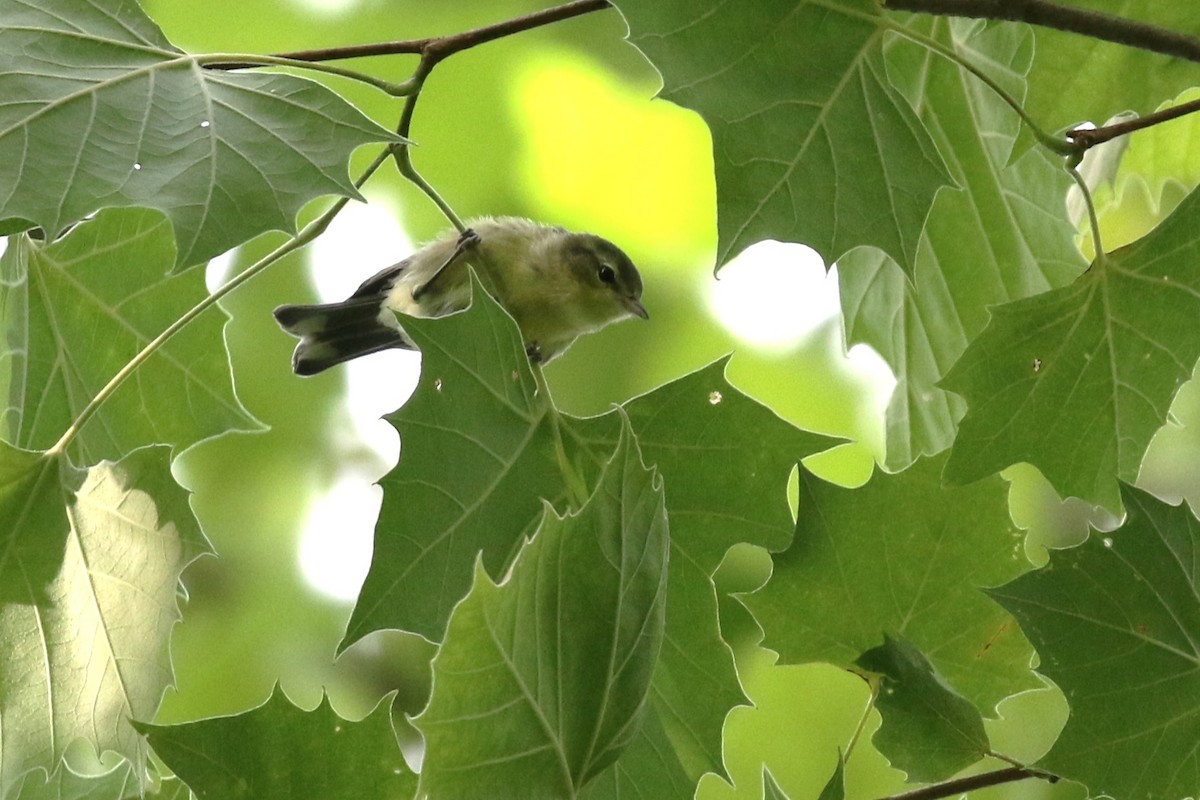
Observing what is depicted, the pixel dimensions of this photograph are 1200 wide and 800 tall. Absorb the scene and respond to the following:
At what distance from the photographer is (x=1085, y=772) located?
166 centimetres

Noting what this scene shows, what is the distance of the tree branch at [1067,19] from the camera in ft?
5.47

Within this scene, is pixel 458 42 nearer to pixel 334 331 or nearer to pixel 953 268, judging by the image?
pixel 953 268

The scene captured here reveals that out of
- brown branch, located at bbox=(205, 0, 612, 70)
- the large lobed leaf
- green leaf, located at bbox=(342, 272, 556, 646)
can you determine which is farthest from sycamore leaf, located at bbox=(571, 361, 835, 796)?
brown branch, located at bbox=(205, 0, 612, 70)

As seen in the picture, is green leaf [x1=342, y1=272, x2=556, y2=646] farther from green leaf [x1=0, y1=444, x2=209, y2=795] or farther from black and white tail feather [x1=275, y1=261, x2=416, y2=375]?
black and white tail feather [x1=275, y1=261, x2=416, y2=375]

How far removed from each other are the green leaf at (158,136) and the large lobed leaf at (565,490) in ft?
0.81

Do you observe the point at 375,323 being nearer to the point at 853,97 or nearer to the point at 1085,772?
the point at 853,97

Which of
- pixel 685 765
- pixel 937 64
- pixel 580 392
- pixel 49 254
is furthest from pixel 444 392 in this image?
pixel 580 392

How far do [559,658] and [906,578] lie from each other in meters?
0.78

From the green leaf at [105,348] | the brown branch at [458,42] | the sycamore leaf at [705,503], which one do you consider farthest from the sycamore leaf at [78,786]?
the brown branch at [458,42]

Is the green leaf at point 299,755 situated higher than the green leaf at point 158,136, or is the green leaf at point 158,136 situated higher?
the green leaf at point 158,136

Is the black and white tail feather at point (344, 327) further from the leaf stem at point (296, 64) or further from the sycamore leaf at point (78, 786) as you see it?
the leaf stem at point (296, 64)

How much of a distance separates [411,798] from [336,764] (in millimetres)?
103

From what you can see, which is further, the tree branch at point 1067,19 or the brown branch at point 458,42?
the brown branch at point 458,42

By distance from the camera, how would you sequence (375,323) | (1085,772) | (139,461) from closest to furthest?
(1085,772) → (139,461) → (375,323)
